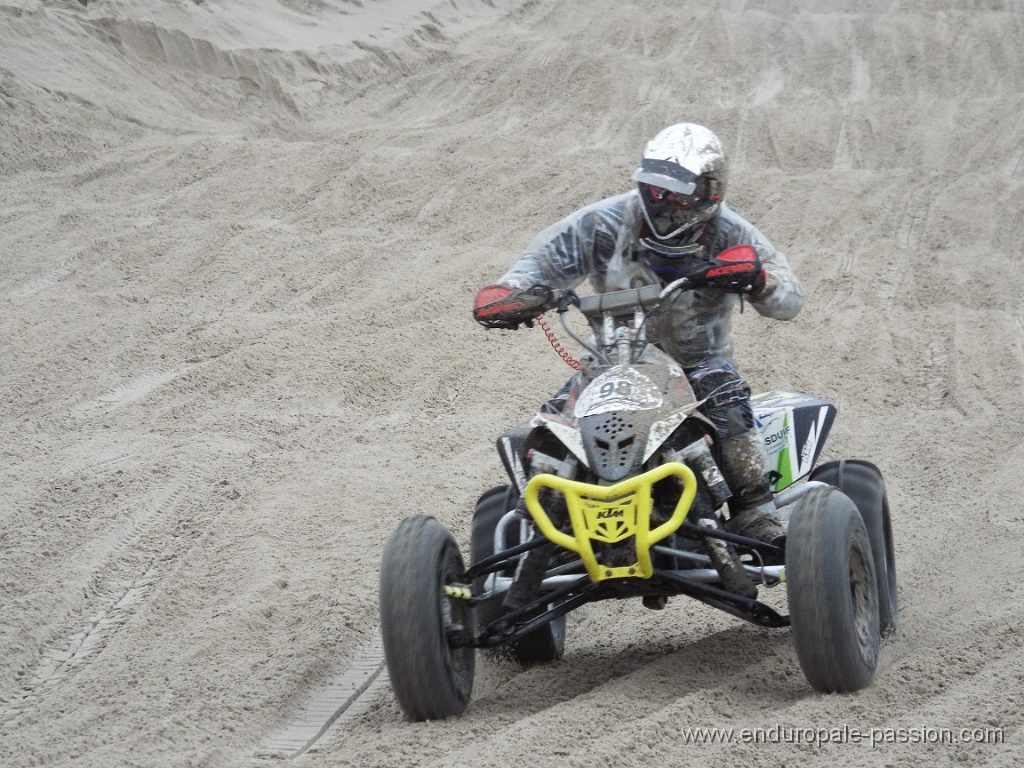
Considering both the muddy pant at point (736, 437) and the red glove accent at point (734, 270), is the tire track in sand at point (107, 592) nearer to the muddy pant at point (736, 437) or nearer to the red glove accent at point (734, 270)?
the muddy pant at point (736, 437)

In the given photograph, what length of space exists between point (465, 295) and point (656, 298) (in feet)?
17.5

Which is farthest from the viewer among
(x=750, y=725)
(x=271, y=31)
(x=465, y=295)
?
(x=271, y=31)

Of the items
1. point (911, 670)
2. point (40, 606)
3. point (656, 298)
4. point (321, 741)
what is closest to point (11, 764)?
point (321, 741)

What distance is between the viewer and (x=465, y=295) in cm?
973

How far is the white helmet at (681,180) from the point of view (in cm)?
461

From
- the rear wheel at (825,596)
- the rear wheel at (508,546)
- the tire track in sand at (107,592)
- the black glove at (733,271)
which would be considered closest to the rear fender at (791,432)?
the black glove at (733,271)

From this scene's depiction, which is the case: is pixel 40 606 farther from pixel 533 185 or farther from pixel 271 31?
pixel 271 31

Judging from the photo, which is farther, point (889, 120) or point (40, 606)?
point (889, 120)

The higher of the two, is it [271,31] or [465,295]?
[271,31]

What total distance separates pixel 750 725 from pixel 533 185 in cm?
854

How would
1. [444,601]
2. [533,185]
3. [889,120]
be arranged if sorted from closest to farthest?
1. [444,601]
2. [533,185]
3. [889,120]

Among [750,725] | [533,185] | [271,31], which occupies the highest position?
[271,31]

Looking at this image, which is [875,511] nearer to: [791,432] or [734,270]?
[791,432]

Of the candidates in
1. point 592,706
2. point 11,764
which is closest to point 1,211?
point 11,764
